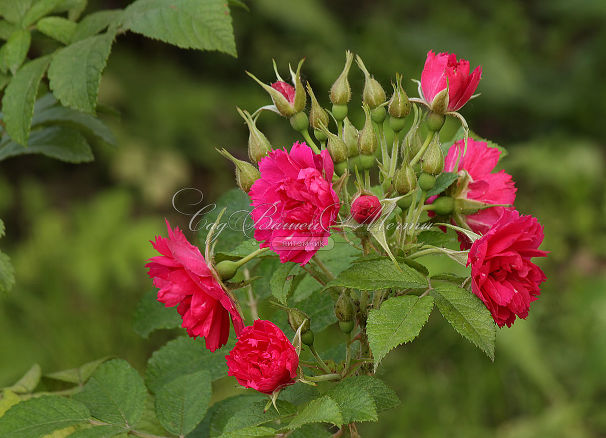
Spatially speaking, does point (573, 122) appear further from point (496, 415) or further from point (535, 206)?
point (496, 415)

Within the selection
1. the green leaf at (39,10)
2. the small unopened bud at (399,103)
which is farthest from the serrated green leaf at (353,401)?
the green leaf at (39,10)

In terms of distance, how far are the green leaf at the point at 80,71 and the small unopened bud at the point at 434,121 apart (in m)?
0.45

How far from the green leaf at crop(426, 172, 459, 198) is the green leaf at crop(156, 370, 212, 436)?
0.40 m

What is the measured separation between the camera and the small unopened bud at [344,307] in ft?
2.89

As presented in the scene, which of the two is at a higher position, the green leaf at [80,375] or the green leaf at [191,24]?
the green leaf at [191,24]

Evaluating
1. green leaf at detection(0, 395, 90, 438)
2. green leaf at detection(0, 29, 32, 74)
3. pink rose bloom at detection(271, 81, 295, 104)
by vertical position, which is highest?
pink rose bloom at detection(271, 81, 295, 104)

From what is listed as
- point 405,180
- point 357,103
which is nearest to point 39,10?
point 405,180

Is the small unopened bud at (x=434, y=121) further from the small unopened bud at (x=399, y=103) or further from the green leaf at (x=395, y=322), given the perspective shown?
the green leaf at (x=395, y=322)

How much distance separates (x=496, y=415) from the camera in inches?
112

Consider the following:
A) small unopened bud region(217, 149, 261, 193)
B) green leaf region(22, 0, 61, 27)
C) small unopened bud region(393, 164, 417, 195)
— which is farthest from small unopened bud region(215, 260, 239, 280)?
green leaf region(22, 0, 61, 27)

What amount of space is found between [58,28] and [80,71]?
0.17 meters

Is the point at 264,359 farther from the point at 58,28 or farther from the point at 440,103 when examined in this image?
the point at 58,28

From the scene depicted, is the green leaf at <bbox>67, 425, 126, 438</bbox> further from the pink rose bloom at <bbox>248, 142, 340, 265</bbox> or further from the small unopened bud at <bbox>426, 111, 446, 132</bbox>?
the small unopened bud at <bbox>426, 111, 446, 132</bbox>

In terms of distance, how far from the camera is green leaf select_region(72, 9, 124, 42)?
3.69ft
